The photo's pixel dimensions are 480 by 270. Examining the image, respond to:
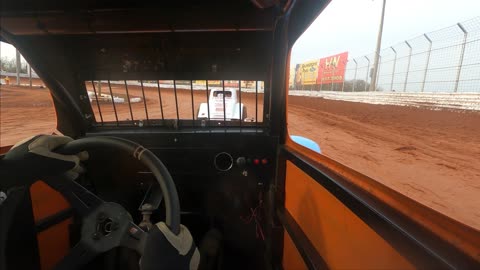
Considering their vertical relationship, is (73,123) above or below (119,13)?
below

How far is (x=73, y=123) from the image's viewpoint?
8.04 feet

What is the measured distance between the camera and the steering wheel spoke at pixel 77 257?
3.58 ft

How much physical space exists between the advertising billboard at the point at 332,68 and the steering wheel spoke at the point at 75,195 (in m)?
27.4

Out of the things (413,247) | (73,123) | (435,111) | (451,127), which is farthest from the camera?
(435,111)

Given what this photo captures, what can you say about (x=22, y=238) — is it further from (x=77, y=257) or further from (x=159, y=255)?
(x=159, y=255)

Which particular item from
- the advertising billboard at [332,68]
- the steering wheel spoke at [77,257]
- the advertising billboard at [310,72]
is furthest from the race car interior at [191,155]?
the advertising billboard at [310,72]

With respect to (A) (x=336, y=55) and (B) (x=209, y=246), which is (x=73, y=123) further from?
(A) (x=336, y=55)

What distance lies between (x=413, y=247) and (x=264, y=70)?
1.74m

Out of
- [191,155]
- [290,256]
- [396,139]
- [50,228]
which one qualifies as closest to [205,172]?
[191,155]

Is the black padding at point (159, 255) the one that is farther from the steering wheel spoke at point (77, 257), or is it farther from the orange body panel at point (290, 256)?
the orange body panel at point (290, 256)

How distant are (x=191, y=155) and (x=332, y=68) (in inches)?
1132

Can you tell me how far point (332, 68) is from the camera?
1126 inches

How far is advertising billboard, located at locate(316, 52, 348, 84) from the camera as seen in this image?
26.7 metres

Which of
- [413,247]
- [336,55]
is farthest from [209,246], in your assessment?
[336,55]
